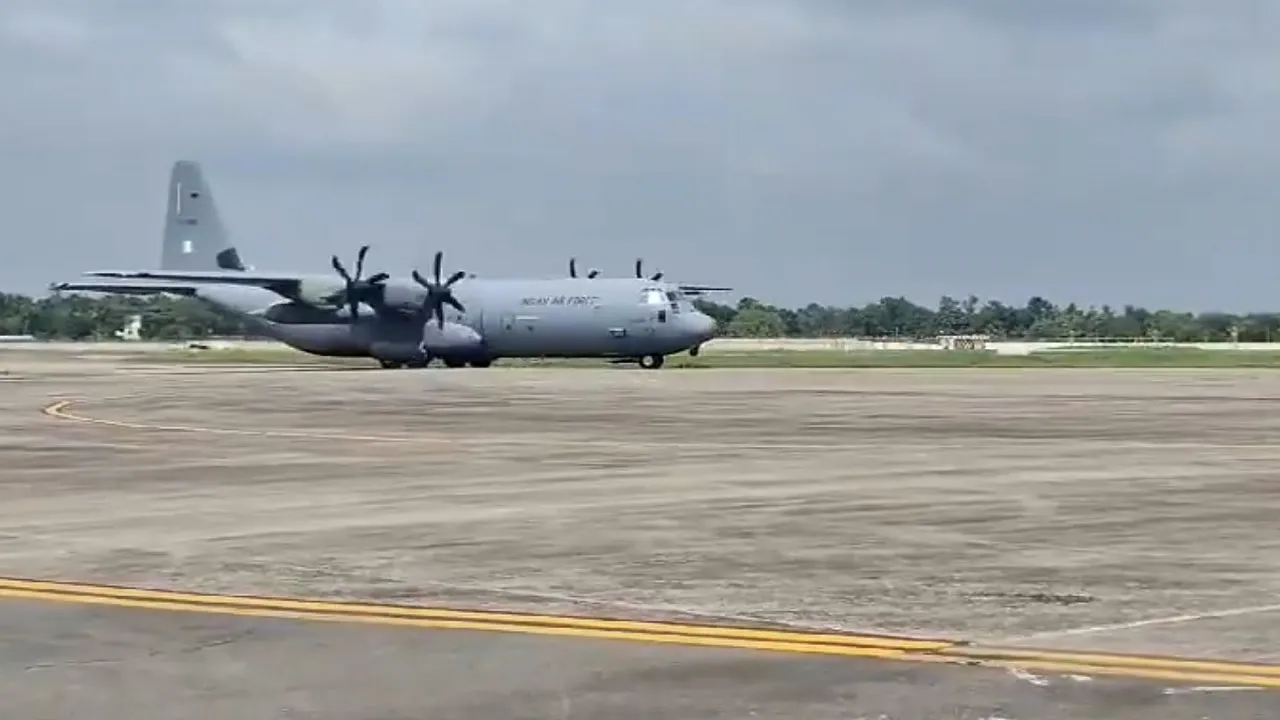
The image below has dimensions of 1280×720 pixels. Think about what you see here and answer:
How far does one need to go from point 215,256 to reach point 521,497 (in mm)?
58978

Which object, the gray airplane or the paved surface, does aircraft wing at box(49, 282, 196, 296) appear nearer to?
the gray airplane

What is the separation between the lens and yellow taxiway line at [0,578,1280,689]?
7402 millimetres

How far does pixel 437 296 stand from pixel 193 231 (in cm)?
1659

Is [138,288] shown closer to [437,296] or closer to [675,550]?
[437,296]

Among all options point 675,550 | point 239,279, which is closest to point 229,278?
point 239,279

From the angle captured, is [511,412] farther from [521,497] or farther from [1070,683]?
[1070,683]

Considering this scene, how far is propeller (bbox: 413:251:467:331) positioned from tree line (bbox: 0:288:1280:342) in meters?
34.1

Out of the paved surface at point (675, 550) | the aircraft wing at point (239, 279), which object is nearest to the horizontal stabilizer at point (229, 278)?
the aircraft wing at point (239, 279)

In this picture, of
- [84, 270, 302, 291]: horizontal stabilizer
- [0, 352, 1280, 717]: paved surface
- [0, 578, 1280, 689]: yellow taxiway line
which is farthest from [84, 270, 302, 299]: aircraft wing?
[0, 578, 1280, 689]: yellow taxiway line

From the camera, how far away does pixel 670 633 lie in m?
8.46

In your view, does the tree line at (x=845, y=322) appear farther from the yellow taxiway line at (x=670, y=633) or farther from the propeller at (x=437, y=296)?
the yellow taxiway line at (x=670, y=633)

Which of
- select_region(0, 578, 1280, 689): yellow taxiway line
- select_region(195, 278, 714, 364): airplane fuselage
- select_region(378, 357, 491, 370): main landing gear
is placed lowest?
select_region(0, 578, 1280, 689): yellow taxiway line

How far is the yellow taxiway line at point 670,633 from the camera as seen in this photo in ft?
24.3

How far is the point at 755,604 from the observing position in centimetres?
938
